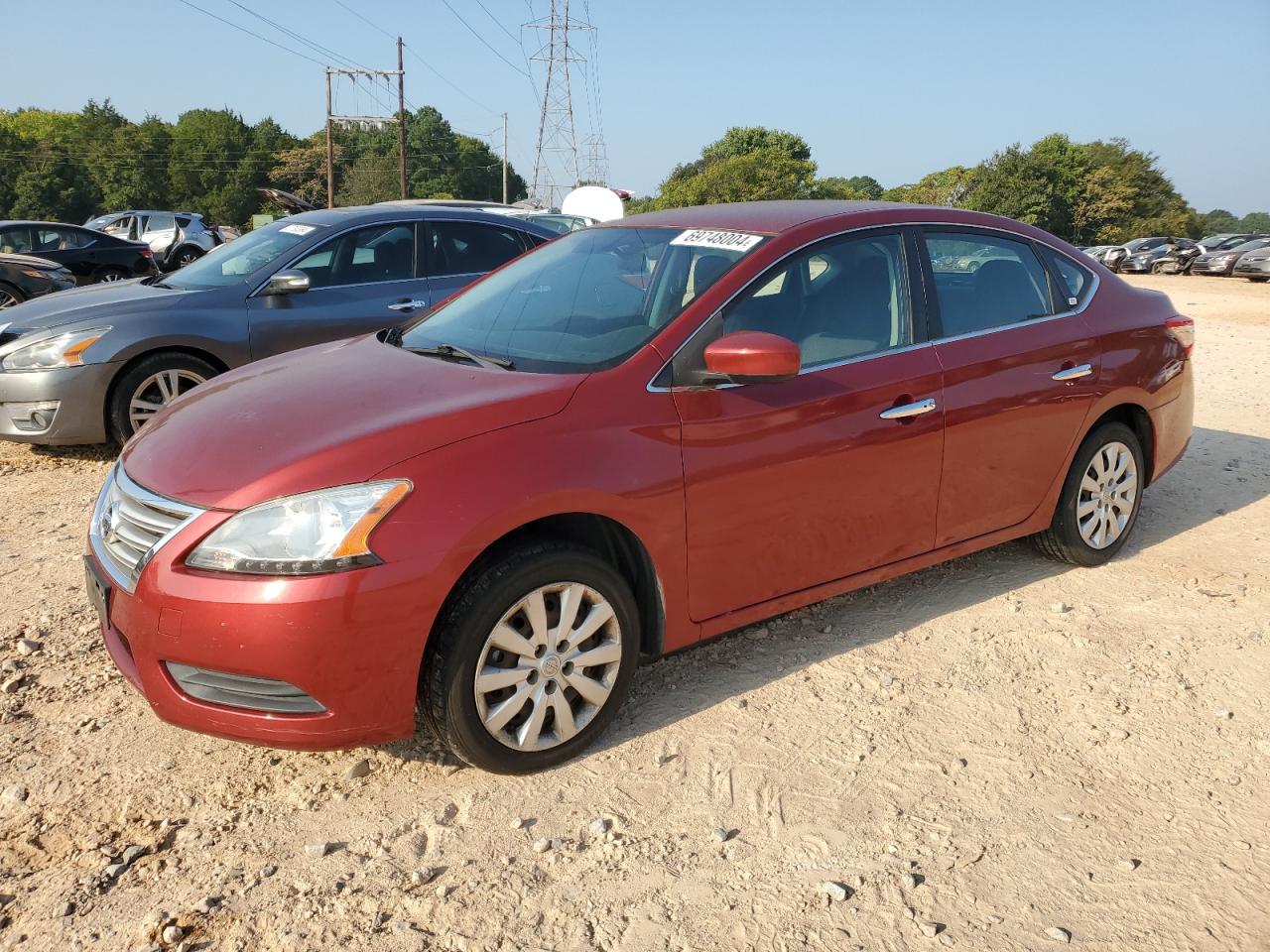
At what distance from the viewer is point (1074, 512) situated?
4602 mm

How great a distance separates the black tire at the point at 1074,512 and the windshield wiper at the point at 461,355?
2.63 m

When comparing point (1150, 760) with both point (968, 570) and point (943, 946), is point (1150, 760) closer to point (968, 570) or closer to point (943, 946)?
point (943, 946)

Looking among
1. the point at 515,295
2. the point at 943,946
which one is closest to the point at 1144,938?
the point at 943,946

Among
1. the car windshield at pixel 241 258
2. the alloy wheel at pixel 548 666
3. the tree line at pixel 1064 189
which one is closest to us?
the alloy wheel at pixel 548 666

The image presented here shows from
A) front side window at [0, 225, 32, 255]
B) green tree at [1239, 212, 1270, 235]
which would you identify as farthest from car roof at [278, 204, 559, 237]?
green tree at [1239, 212, 1270, 235]

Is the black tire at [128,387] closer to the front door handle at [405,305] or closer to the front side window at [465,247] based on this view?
the front door handle at [405,305]

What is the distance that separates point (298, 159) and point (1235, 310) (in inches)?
3418

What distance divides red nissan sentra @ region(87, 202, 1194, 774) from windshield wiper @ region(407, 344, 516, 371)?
14 mm

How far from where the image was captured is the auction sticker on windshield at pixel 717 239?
12.0 ft

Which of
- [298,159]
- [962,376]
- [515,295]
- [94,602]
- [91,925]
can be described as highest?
[298,159]

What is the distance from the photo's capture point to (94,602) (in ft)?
10.4

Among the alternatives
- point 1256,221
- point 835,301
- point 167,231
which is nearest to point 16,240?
point 167,231

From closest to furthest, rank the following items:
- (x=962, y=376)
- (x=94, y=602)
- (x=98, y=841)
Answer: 1. (x=98, y=841)
2. (x=94, y=602)
3. (x=962, y=376)

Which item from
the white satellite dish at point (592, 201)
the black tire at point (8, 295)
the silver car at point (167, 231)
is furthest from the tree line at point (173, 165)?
the black tire at point (8, 295)
